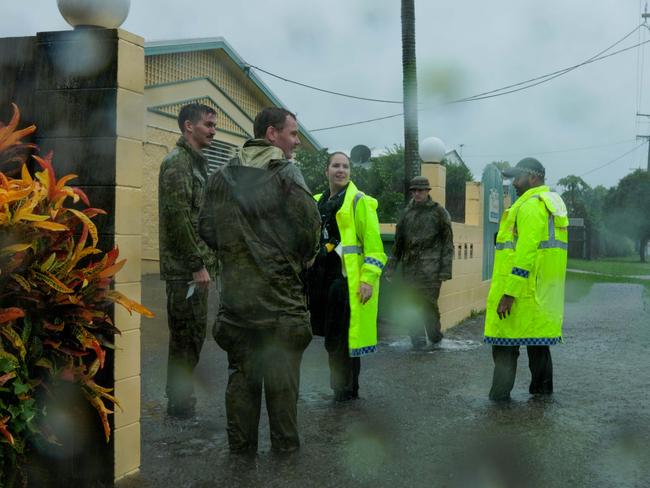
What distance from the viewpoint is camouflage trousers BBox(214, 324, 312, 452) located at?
Answer: 4652mm

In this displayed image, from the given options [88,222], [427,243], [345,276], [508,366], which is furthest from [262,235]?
[427,243]

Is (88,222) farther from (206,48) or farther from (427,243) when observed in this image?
(206,48)

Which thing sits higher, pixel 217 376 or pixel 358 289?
pixel 358 289

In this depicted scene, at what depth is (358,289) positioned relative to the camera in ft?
19.9

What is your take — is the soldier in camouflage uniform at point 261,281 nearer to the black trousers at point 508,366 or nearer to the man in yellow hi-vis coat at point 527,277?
the man in yellow hi-vis coat at point 527,277

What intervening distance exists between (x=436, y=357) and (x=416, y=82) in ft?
19.9

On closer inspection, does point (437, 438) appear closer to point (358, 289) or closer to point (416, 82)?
point (358, 289)

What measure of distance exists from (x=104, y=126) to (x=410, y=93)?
32.0 feet

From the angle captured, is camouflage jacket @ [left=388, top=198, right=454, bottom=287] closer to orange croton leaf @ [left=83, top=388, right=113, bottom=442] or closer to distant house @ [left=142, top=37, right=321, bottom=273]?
orange croton leaf @ [left=83, top=388, right=113, bottom=442]

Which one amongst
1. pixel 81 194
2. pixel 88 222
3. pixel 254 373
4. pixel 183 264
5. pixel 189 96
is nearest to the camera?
pixel 88 222

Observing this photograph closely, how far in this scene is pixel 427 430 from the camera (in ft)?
17.9

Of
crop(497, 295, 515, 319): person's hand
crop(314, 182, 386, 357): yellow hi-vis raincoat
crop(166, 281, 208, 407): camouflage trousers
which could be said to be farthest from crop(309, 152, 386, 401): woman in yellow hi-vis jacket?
crop(166, 281, 208, 407): camouflage trousers

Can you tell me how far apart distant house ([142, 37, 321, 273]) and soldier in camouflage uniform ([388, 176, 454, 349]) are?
24.9 ft

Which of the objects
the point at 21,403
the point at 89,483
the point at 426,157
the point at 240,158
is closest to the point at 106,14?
the point at 240,158
